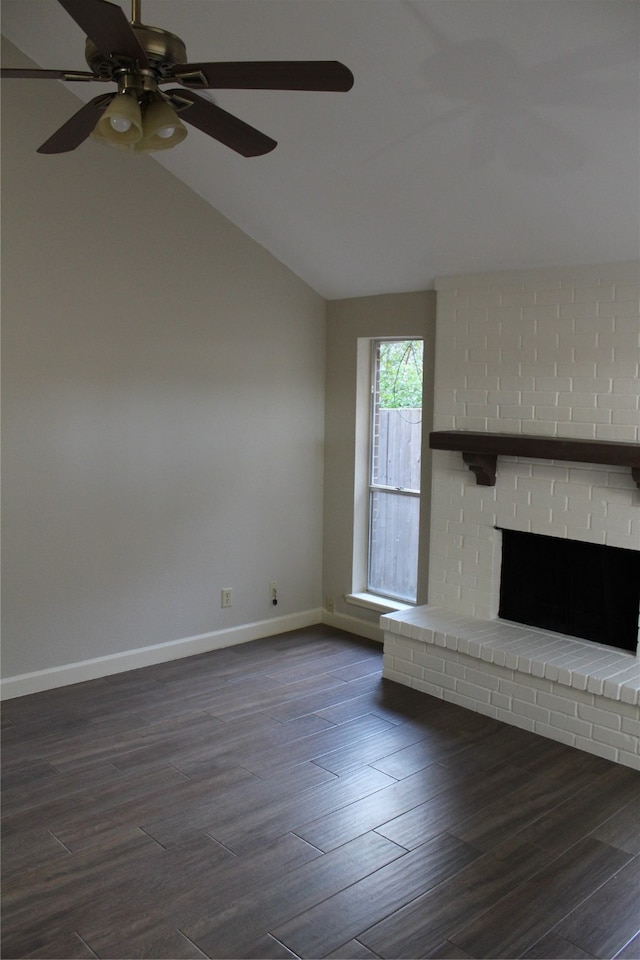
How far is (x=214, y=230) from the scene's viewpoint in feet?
Result: 15.5

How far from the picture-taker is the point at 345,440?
5.27 m

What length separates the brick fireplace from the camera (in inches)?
145

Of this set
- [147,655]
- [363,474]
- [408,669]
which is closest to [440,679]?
[408,669]

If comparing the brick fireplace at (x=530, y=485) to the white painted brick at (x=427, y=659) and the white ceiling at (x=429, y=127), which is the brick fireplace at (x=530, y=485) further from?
the white ceiling at (x=429, y=127)

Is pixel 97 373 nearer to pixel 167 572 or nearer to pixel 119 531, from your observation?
pixel 119 531

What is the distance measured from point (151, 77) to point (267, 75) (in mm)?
301

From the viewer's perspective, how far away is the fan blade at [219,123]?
2139mm

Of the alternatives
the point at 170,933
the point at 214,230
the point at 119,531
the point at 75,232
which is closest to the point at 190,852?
the point at 170,933

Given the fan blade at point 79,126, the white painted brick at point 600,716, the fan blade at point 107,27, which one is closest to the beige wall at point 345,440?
the white painted brick at point 600,716

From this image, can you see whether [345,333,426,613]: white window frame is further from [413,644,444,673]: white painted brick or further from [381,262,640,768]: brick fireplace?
[413,644,444,673]: white painted brick

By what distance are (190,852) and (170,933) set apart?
0.41m

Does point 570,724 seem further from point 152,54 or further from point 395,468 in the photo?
point 152,54

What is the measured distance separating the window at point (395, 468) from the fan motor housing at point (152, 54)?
305 centimetres

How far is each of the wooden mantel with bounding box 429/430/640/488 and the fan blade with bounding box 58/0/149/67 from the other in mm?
2490
